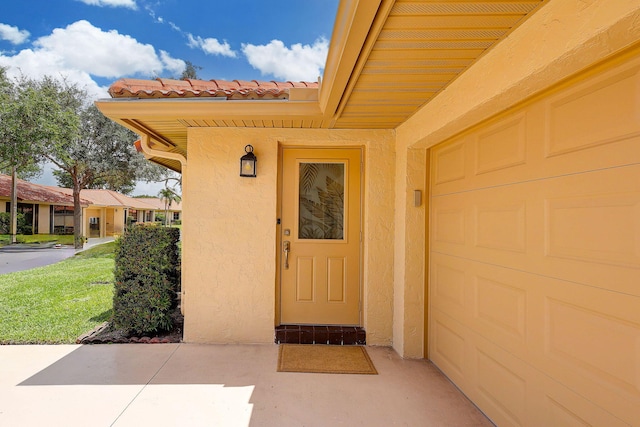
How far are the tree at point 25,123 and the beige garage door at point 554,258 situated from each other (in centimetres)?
1896

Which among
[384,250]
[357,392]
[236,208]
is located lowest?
[357,392]

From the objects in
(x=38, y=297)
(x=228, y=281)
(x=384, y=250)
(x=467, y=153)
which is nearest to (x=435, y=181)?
(x=467, y=153)

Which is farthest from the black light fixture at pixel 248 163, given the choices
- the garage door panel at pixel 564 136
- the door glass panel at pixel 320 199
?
the garage door panel at pixel 564 136

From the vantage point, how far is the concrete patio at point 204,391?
2.69 meters

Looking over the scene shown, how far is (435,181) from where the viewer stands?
3.79 meters

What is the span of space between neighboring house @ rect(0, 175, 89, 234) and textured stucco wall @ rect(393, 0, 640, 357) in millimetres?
26096

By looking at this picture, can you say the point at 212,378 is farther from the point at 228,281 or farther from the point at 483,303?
the point at 483,303

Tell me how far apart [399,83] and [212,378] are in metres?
3.44

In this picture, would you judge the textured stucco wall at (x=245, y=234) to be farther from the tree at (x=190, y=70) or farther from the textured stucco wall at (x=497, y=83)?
the tree at (x=190, y=70)

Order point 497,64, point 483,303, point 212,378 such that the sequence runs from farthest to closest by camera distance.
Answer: point 212,378 → point 483,303 → point 497,64

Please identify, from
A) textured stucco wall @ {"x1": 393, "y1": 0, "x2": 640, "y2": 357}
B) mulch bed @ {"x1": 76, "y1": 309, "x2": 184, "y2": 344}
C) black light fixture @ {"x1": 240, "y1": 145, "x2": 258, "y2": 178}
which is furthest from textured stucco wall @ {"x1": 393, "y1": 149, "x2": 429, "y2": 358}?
mulch bed @ {"x1": 76, "y1": 309, "x2": 184, "y2": 344}

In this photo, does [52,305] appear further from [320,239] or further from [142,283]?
[320,239]

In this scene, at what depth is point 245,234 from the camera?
426cm

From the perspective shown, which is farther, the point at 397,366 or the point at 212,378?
the point at 397,366
